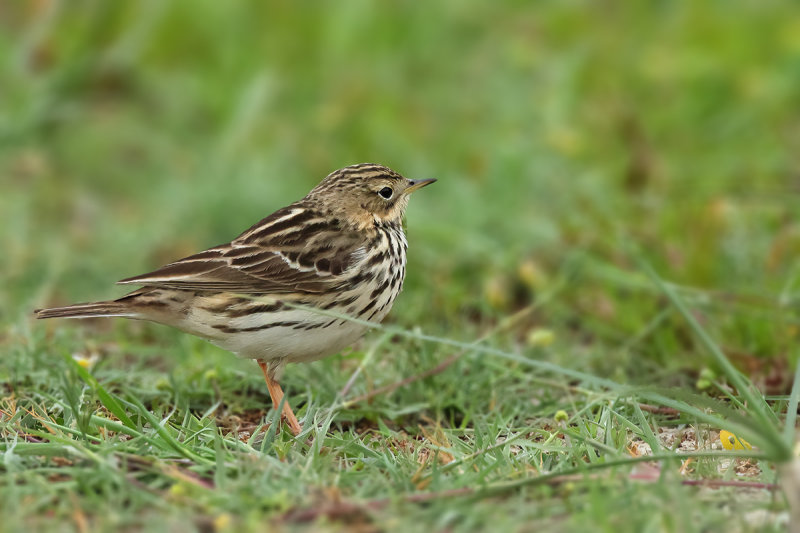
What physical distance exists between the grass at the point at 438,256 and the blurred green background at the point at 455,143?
0.03m

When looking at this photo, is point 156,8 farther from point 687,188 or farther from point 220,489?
point 220,489

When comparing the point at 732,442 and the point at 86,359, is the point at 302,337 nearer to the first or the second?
the point at 86,359

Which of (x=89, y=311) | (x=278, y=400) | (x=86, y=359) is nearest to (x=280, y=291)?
(x=278, y=400)

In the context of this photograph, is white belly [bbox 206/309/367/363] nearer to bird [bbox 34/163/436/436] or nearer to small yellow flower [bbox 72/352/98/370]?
bird [bbox 34/163/436/436]

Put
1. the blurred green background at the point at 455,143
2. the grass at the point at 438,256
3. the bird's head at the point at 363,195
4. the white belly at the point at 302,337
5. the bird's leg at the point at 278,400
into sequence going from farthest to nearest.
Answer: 1. the blurred green background at the point at 455,143
2. the bird's head at the point at 363,195
3. the white belly at the point at 302,337
4. the bird's leg at the point at 278,400
5. the grass at the point at 438,256

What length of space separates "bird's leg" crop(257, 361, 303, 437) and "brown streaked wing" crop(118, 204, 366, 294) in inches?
15.2

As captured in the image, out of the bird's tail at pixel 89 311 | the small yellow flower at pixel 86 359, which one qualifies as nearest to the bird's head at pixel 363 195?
the bird's tail at pixel 89 311

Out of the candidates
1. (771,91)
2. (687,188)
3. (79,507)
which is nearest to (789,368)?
(687,188)

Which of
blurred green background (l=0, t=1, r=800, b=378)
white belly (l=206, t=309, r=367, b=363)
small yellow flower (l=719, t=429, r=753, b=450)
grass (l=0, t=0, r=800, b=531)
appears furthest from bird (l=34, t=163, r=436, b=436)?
small yellow flower (l=719, t=429, r=753, b=450)

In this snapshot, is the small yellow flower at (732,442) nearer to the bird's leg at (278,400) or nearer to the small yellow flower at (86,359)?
the bird's leg at (278,400)

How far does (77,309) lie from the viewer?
4.94m

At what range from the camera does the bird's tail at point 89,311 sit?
16.0 ft

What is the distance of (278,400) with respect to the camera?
496 cm

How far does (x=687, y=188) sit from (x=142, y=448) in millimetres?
5224
